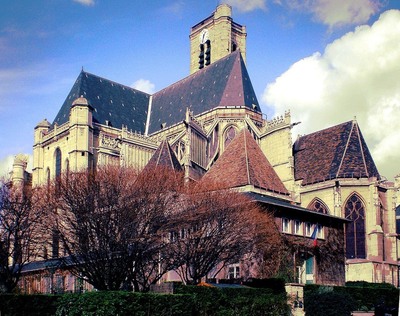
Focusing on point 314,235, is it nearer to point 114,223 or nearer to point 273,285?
point 273,285

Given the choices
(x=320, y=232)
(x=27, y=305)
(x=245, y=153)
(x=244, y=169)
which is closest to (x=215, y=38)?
(x=245, y=153)

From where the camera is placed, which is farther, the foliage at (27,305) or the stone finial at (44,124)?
the stone finial at (44,124)

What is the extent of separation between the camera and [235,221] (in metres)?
32.8

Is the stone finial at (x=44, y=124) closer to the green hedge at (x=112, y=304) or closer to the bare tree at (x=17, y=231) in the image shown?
the bare tree at (x=17, y=231)

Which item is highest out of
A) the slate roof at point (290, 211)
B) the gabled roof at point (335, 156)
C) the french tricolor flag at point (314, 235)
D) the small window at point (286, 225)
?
the gabled roof at point (335, 156)

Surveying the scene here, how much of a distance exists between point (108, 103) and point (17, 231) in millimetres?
31405

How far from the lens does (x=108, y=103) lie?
68.6 m

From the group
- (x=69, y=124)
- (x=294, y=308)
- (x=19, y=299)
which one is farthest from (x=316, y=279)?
(x=69, y=124)

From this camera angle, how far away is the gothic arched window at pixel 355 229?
48.8 m

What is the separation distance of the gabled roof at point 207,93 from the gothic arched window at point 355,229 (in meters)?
16.6

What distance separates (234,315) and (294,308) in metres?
4.09

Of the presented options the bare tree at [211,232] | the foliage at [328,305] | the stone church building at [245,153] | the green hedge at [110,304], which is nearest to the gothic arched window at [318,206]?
the stone church building at [245,153]

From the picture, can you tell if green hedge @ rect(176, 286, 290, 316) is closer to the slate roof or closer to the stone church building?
the stone church building

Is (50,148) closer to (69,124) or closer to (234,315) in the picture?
(69,124)
